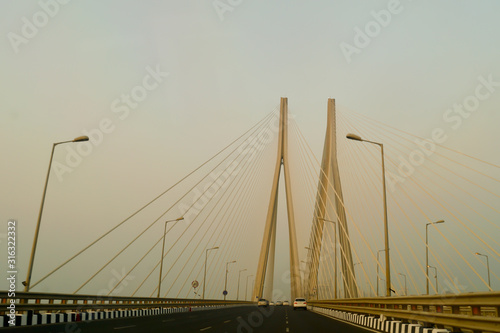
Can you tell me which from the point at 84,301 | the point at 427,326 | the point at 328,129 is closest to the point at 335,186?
the point at 328,129

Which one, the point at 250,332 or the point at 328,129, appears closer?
the point at 250,332

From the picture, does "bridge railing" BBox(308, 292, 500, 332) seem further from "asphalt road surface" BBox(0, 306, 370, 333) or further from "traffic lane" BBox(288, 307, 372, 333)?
"asphalt road surface" BBox(0, 306, 370, 333)

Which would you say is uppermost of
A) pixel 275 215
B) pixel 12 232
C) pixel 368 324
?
pixel 275 215

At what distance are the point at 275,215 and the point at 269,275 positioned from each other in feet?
42.5

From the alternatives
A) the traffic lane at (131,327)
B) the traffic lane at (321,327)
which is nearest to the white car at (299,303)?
the traffic lane at (321,327)

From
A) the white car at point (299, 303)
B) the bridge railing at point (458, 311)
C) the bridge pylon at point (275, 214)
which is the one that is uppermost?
the bridge pylon at point (275, 214)

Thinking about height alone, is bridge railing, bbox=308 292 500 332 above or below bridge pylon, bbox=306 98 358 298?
below

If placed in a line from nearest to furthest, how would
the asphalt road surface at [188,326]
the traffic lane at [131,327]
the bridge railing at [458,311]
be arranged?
the bridge railing at [458,311] → the traffic lane at [131,327] → the asphalt road surface at [188,326]

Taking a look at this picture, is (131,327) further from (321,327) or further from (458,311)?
(458,311)

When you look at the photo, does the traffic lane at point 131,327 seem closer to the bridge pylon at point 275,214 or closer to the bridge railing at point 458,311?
the bridge railing at point 458,311

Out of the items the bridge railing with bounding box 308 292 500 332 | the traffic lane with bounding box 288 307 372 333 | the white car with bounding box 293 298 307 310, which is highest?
the bridge railing with bounding box 308 292 500 332

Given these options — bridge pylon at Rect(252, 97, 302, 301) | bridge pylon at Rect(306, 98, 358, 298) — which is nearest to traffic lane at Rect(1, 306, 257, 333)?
bridge pylon at Rect(306, 98, 358, 298)

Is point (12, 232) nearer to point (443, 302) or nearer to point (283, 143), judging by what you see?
point (443, 302)

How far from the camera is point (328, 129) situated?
41.0 metres
